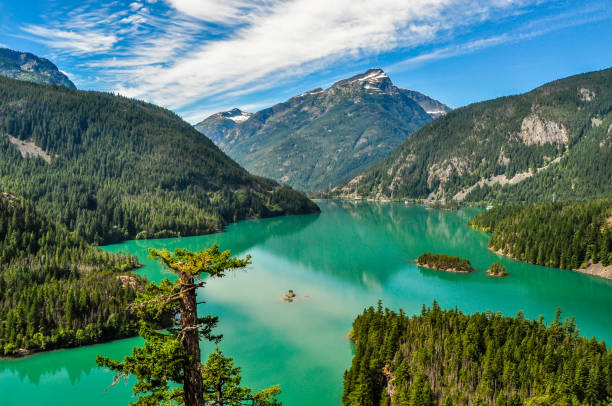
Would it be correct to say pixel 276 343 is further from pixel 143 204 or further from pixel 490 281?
pixel 143 204

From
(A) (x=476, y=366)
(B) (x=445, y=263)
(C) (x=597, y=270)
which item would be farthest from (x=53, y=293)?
(C) (x=597, y=270)

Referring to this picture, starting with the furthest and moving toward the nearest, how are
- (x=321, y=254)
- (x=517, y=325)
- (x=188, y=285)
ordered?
(x=321, y=254)
(x=517, y=325)
(x=188, y=285)

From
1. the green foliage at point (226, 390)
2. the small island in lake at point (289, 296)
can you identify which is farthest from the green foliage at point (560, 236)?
the green foliage at point (226, 390)

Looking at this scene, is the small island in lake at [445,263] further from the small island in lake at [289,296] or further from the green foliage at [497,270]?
the small island in lake at [289,296]

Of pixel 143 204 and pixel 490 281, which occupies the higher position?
pixel 143 204

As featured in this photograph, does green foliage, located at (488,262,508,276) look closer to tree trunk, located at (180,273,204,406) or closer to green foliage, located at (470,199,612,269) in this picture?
green foliage, located at (470,199,612,269)

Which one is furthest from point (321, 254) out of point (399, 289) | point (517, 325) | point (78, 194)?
point (78, 194)

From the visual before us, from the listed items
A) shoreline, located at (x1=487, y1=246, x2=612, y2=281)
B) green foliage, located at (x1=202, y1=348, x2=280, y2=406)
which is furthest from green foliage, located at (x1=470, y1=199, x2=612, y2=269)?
green foliage, located at (x1=202, y1=348, x2=280, y2=406)

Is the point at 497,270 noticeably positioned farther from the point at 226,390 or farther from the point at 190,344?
the point at 190,344
